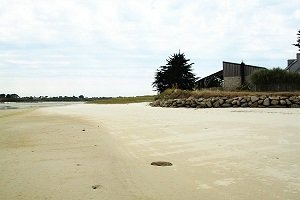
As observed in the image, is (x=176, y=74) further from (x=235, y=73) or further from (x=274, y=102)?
(x=274, y=102)

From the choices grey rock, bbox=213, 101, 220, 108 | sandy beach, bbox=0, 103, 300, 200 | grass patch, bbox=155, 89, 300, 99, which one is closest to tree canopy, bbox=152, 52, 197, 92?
grass patch, bbox=155, 89, 300, 99

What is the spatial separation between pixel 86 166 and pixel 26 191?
1.40 meters

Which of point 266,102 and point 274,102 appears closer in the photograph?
point 274,102

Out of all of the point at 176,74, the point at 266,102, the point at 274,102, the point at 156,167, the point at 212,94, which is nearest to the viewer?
the point at 156,167

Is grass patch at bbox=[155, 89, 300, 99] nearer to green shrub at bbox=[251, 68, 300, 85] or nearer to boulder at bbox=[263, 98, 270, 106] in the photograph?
boulder at bbox=[263, 98, 270, 106]

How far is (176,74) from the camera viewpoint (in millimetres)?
35562

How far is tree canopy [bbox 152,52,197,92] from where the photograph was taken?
35281 mm

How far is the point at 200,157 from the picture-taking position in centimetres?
609

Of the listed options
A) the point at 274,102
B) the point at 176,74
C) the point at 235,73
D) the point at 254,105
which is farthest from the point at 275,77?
the point at 176,74

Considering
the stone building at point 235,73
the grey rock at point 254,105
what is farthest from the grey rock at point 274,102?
the stone building at point 235,73

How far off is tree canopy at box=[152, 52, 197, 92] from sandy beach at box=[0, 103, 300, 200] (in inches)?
1032

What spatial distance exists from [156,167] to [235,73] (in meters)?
24.7

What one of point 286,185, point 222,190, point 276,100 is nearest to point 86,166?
point 222,190

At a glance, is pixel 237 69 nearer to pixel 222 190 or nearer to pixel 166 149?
pixel 166 149
